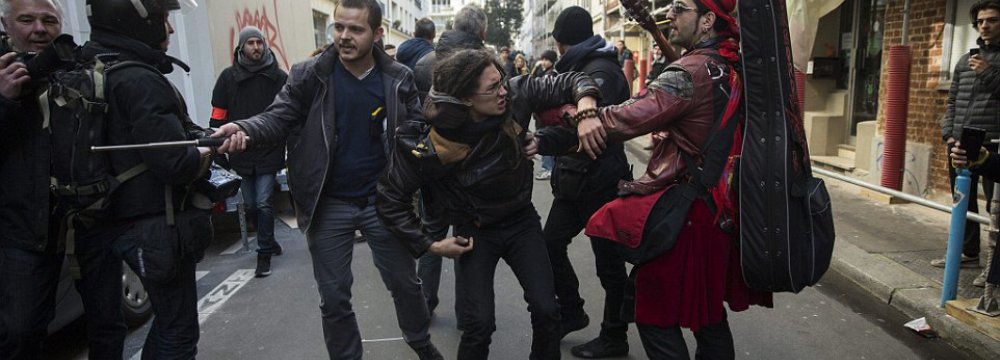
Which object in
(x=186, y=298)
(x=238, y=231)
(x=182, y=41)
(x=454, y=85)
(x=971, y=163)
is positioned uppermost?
(x=182, y=41)

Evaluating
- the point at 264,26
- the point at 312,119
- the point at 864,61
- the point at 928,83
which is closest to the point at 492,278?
the point at 312,119

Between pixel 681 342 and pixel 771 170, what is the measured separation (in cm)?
76

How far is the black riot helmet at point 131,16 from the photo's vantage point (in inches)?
104

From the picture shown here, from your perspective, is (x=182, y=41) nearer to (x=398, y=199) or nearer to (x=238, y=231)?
(x=238, y=231)

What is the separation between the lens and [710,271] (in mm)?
2531

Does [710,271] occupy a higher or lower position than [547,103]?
lower

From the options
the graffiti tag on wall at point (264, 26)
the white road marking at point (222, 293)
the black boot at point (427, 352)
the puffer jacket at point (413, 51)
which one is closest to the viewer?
the black boot at point (427, 352)

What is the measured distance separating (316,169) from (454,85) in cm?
92

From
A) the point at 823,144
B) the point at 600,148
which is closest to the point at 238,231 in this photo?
the point at 600,148

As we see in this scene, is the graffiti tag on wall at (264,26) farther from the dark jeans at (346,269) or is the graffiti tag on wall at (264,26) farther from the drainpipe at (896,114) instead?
the drainpipe at (896,114)

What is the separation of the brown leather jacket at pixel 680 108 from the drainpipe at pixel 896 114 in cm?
563

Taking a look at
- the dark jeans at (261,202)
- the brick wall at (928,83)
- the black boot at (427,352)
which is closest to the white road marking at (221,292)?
the dark jeans at (261,202)

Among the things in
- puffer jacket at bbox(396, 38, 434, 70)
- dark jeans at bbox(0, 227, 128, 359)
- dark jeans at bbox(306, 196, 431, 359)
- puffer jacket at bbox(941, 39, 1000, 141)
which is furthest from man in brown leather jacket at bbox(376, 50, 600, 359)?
puffer jacket at bbox(941, 39, 1000, 141)

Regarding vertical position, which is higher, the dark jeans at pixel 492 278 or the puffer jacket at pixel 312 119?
the puffer jacket at pixel 312 119
